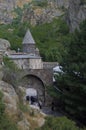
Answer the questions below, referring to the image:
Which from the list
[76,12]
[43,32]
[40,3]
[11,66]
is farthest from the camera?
[40,3]

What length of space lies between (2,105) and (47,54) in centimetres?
5210

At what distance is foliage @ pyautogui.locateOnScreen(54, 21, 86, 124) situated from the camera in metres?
27.0

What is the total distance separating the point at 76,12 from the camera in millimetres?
93062

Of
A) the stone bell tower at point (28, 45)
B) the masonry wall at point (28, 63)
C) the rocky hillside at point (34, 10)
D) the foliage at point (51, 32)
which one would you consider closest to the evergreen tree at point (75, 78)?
the masonry wall at point (28, 63)

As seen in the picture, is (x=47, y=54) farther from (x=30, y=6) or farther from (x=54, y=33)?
(x=30, y=6)

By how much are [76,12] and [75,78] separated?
215 ft

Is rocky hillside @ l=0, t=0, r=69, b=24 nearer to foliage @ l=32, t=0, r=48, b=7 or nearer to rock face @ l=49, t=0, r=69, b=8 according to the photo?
rock face @ l=49, t=0, r=69, b=8

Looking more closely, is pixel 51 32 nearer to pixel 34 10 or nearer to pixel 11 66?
pixel 34 10

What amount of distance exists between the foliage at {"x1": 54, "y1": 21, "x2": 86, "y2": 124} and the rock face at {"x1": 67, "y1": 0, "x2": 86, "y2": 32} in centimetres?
5903

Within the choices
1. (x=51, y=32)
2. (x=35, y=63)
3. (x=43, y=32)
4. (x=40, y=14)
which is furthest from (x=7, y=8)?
(x=35, y=63)

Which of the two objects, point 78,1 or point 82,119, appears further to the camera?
point 78,1

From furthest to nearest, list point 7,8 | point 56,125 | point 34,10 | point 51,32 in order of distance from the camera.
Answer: point 7,8, point 34,10, point 51,32, point 56,125

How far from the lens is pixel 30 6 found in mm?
122312

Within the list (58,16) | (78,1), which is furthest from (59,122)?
(58,16)
